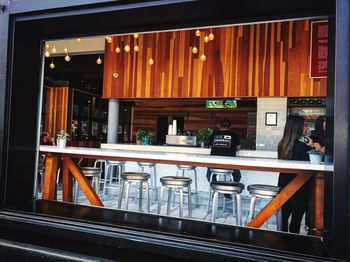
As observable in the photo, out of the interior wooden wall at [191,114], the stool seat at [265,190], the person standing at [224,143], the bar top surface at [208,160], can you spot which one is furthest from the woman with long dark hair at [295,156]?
the interior wooden wall at [191,114]

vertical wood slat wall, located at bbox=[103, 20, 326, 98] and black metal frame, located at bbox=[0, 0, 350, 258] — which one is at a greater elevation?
vertical wood slat wall, located at bbox=[103, 20, 326, 98]

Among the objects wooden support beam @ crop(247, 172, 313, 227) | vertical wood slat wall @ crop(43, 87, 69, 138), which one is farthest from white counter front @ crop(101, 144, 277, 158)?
vertical wood slat wall @ crop(43, 87, 69, 138)

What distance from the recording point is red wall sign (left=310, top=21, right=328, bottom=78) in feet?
17.6

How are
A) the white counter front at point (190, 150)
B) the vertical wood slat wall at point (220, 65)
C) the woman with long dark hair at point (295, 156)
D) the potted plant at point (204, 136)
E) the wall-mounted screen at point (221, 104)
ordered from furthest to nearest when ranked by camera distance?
the wall-mounted screen at point (221, 104), the potted plant at point (204, 136), the vertical wood slat wall at point (220, 65), the white counter front at point (190, 150), the woman with long dark hair at point (295, 156)

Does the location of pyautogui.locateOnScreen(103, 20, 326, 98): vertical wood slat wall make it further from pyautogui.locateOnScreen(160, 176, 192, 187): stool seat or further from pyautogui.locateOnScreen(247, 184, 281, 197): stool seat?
pyautogui.locateOnScreen(247, 184, 281, 197): stool seat

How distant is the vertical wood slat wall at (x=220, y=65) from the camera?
5750 mm

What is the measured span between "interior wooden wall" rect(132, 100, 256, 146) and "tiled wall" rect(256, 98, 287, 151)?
160cm

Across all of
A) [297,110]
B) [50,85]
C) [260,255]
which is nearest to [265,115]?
[297,110]

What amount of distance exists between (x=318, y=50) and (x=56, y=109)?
22.8 ft

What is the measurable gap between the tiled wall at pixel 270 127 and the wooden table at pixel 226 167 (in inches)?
121

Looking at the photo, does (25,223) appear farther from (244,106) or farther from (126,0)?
(244,106)

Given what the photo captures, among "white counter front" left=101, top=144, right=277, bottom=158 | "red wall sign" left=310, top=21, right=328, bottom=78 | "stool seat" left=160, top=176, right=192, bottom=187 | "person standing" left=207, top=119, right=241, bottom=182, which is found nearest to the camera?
"stool seat" left=160, top=176, right=192, bottom=187

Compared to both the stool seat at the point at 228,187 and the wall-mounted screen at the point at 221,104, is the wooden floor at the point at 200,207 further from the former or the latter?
the wall-mounted screen at the point at 221,104

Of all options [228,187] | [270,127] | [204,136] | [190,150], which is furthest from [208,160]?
[270,127]
